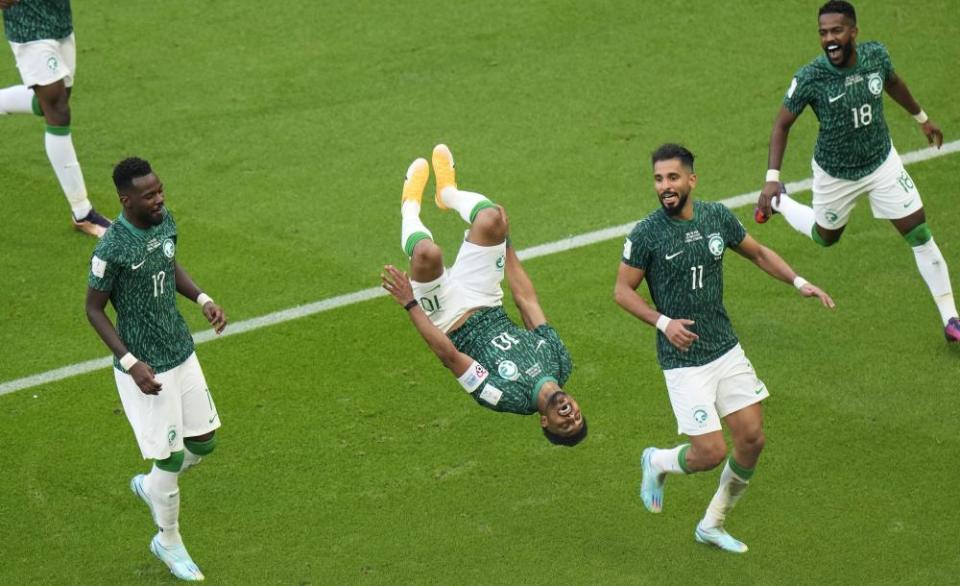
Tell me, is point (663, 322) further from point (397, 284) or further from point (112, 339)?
point (112, 339)

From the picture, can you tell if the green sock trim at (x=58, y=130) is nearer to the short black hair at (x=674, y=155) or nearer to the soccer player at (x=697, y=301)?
the soccer player at (x=697, y=301)

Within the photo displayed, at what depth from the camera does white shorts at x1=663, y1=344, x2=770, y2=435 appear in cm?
854

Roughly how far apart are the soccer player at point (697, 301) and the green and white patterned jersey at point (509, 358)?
0.80m

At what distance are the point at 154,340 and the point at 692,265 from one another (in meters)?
3.10

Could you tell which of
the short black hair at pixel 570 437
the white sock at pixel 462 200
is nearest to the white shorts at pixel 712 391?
the short black hair at pixel 570 437

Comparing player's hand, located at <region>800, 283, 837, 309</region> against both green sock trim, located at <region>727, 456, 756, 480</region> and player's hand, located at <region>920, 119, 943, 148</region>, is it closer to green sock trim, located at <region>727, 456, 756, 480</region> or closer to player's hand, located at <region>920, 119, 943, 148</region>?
green sock trim, located at <region>727, 456, 756, 480</region>

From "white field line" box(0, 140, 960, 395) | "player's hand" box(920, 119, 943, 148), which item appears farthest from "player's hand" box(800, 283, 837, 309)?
"white field line" box(0, 140, 960, 395)

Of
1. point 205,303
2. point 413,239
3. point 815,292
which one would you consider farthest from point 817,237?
point 205,303

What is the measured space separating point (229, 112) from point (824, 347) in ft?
22.3

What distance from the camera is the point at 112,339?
26.4 ft

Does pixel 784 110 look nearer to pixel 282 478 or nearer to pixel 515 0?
pixel 282 478

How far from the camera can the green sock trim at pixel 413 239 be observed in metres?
9.40

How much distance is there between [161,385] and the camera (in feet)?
26.9

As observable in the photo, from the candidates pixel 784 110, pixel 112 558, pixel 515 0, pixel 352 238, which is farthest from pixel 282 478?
pixel 515 0
